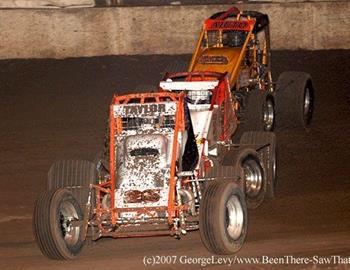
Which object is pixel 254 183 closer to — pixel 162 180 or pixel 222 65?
pixel 162 180

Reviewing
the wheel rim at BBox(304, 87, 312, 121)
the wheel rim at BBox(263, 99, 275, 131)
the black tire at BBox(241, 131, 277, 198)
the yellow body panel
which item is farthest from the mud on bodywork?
the wheel rim at BBox(304, 87, 312, 121)

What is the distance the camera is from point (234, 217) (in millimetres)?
8547

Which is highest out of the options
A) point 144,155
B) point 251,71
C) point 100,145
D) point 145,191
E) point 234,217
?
point 144,155

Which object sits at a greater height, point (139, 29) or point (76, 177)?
point (139, 29)

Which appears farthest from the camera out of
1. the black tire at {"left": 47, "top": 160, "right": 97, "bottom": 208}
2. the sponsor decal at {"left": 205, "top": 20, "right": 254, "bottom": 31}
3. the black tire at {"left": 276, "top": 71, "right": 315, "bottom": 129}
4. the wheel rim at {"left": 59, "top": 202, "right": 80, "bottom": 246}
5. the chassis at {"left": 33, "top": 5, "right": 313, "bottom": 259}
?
the black tire at {"left": 276, "top": 71, "right": 315, "bottom": 129}

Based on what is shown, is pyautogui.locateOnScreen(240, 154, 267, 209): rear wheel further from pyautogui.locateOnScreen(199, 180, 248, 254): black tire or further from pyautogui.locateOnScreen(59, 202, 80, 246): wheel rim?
pyautogui.locateOnScreen(59, 202, 80, 246): wheel rim

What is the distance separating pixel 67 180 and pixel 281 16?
27.7ft

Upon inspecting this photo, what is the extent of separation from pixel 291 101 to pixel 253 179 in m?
3.51

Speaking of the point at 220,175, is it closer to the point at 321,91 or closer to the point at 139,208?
the point at 139,208

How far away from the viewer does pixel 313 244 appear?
8.55 m

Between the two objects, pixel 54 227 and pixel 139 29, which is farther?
pixel 139 29

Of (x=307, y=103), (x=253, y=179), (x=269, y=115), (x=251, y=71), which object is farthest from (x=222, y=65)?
(x=253, y=179)

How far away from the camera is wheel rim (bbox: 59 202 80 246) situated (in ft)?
27.5

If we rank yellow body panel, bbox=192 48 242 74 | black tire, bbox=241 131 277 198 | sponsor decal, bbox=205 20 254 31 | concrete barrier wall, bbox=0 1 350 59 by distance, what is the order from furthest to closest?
concrete barrier wall, bbox=0 1 350 59, sponsor decal, bbox=205 20 254 31, yellow body panel, bbox=192 48 242 74, black tire, bbox=241 131 277 198
